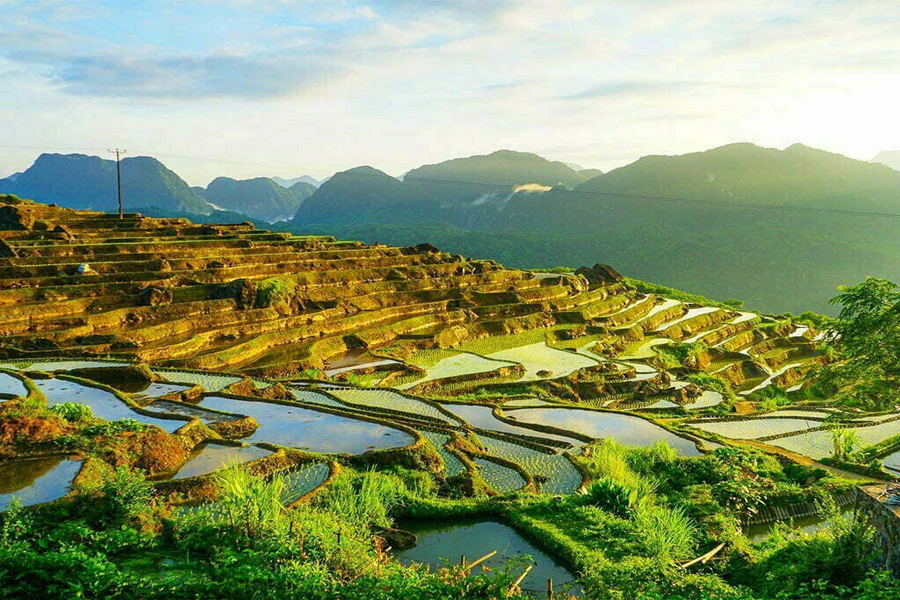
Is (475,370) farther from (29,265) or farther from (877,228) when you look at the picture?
(877,228)

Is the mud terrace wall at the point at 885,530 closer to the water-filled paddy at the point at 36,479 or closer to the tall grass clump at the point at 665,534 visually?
the tall grass clump at the point at 665,534

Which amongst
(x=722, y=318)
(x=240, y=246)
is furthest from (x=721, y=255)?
(x=240, y=246)

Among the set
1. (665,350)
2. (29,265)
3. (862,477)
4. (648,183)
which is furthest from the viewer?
(648,183)

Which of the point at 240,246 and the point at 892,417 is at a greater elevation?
the point at 240,246

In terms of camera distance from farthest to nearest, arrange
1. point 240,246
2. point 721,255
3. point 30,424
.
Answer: point 721,255 < point 240,246 < point 30,424

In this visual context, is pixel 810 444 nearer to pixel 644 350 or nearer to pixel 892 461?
pixel 892 461

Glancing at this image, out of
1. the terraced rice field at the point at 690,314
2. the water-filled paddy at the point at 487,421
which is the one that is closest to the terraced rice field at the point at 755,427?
the water-filled paddy at the point at 487,421

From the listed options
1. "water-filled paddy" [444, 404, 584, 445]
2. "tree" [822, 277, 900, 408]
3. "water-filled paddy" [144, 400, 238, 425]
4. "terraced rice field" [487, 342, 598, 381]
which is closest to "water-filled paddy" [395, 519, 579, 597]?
"water-filled paddy" [444, 404, 584, 445]
